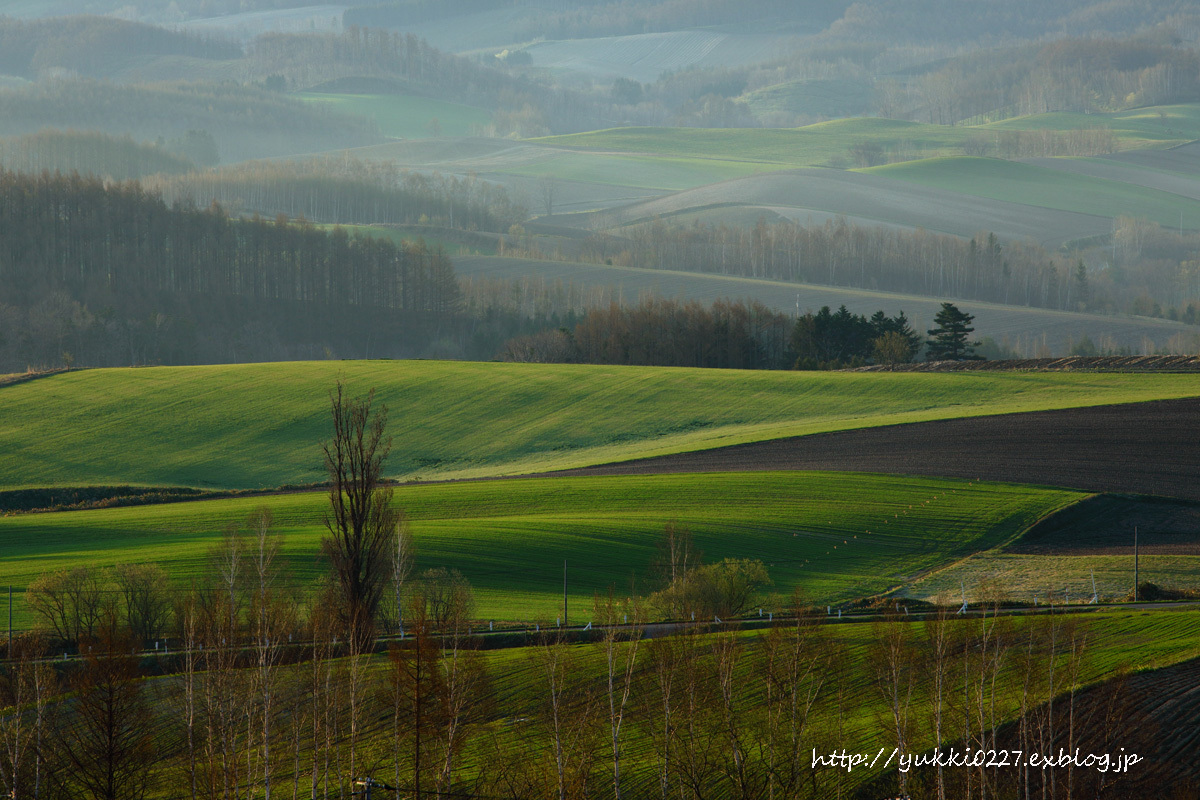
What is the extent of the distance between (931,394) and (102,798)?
67.1 metres

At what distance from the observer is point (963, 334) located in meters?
105

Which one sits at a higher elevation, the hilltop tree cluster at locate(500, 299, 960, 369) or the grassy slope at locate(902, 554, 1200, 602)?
the hilltop tree cluster at locate(500, 299, 960, 369)

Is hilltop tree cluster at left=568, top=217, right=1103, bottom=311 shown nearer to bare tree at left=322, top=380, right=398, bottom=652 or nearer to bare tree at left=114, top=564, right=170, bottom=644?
bare tree at left=322, top=380, right=398, bottom=652

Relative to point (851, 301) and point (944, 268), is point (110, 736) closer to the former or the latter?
point (851, 301)

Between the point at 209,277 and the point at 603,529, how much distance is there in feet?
405

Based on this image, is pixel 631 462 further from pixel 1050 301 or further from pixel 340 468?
pixel 1050 301

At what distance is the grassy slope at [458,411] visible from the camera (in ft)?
226

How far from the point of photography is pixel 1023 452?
63.0 metres

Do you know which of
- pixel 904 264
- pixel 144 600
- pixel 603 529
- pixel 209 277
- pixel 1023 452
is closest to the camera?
pixel 144 600

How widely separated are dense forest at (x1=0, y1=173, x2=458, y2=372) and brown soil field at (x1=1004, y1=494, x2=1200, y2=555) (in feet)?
340

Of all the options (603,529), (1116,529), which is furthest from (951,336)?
(603,529)

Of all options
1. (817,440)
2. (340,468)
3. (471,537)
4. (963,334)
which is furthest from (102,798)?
(963,334)

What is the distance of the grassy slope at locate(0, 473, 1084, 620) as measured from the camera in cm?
4462

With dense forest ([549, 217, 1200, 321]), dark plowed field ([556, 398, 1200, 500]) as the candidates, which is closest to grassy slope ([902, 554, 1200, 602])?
dark plowed field ([556, 398, 1200, 500])
